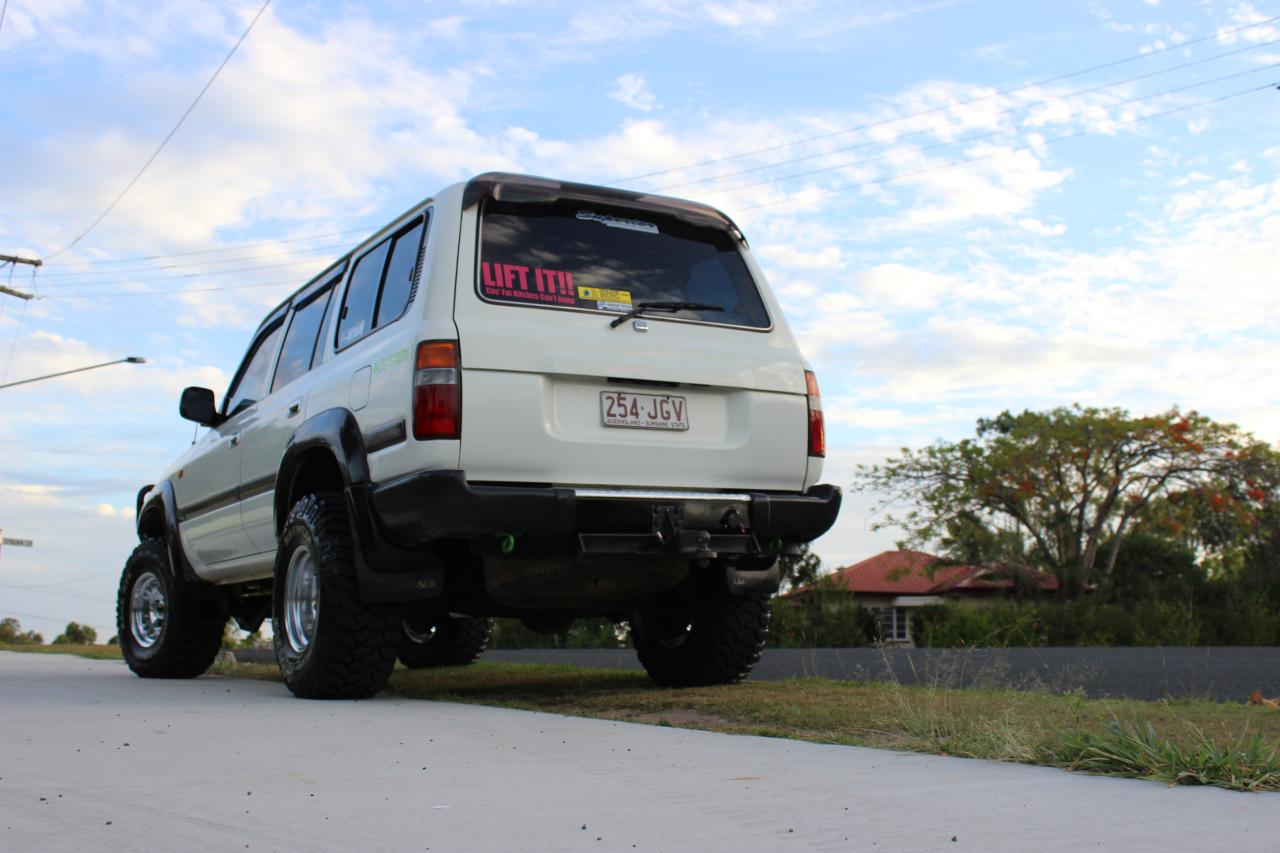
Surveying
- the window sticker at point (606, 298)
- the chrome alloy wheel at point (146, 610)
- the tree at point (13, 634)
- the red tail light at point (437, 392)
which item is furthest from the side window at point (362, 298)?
the tree at point (13, 634)

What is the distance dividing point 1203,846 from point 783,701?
10.0ft

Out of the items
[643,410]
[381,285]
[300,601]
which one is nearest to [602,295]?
[643,410]

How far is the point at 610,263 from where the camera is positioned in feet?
19.2

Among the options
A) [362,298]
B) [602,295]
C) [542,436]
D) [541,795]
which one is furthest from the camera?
[362,298]

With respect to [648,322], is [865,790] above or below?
below

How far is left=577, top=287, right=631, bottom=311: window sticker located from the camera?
5.66 meters

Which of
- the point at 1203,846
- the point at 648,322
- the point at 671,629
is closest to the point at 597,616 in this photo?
the point at 671,629

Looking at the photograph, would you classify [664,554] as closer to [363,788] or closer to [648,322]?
[648,322]

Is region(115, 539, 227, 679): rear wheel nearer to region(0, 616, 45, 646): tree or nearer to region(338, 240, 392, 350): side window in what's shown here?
region(338, 240, 392, 350): side window

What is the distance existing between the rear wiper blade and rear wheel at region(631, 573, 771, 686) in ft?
4.52

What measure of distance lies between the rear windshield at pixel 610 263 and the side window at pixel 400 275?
1.28ft

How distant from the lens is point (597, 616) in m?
6.60

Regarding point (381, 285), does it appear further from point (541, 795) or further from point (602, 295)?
point (541, 795)

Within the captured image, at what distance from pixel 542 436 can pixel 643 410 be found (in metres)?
0.52
